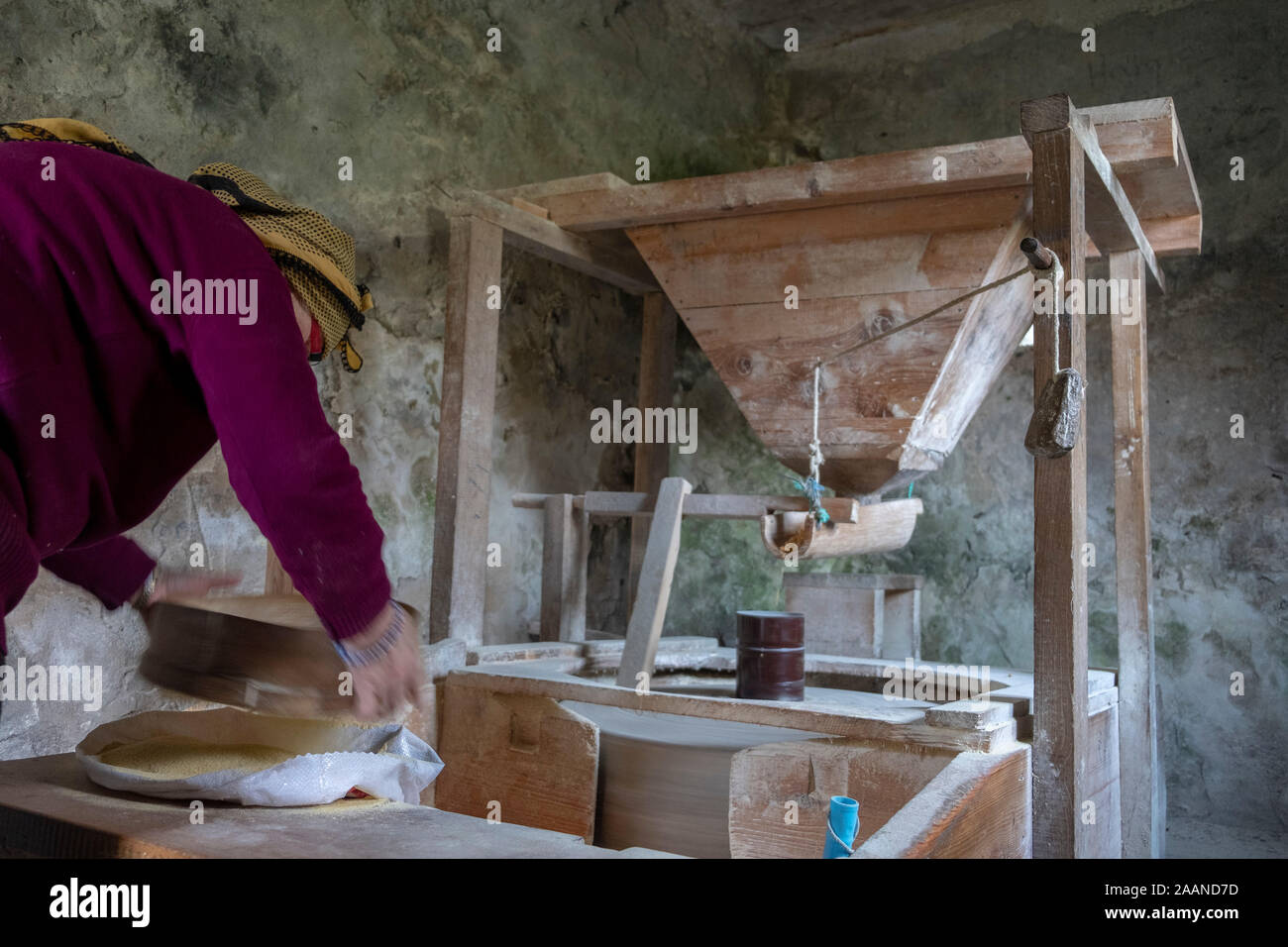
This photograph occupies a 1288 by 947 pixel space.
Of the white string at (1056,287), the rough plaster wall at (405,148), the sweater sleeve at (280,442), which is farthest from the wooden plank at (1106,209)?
the rough plaster wall at (405,148)

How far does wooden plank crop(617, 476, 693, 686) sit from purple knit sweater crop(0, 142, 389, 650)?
154 centimetres

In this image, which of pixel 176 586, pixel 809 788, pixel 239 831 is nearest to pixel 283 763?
pixel 239 831

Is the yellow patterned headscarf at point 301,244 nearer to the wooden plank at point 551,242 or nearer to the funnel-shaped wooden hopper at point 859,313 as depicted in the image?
the wooden plank at point 551,242

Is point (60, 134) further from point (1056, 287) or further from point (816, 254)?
point (816, 254)

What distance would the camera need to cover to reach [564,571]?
3.61 metres

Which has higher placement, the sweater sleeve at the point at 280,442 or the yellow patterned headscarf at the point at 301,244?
the yellow patterned headscarf at the point at 301,244

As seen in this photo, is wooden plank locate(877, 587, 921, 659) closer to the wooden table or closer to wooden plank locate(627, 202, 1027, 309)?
wooden plank locate(627, 202, 1027, 309)

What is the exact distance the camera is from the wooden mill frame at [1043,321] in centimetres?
210

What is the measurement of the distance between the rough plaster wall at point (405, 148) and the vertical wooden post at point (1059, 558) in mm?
2172

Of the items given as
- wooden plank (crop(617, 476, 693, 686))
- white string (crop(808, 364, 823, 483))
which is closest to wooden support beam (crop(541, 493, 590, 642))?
wooden plank (crop(617, 476, 693, 686))
